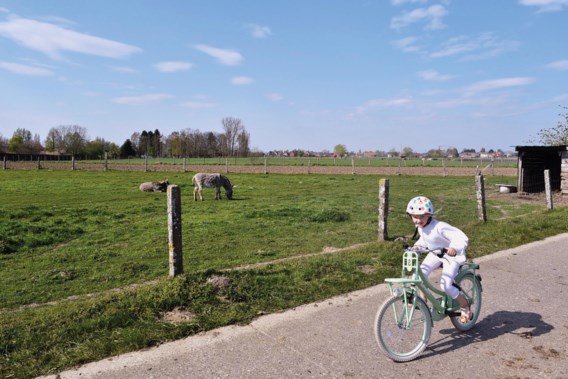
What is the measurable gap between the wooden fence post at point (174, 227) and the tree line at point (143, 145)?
336 feet

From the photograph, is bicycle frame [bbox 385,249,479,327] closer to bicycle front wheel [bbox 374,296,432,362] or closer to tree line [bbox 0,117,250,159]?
bicycle front wheel [bbox 374,296,432,362]

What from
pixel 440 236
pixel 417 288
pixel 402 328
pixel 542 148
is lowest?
pixel 402 328

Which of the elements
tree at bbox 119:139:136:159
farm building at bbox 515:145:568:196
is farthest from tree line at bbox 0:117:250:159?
farm building at bbox 515:145:568:196

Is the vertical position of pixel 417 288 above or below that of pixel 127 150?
below

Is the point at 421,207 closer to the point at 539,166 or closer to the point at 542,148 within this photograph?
the point at 542,148

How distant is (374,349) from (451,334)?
106 centimetres

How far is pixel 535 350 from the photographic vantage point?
4207 millimetres

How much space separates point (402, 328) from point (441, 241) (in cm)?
101

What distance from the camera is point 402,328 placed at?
4168 mm

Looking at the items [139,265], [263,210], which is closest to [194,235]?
[139,265]

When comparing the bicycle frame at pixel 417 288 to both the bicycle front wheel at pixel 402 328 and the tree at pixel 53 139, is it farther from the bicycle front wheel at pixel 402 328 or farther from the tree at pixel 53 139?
the tree at pixel 53 139

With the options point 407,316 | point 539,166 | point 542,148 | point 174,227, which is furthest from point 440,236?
point 539,166

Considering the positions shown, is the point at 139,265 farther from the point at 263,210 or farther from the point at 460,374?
the point at 263,210

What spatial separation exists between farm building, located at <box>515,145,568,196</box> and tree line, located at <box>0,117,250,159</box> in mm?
86400
